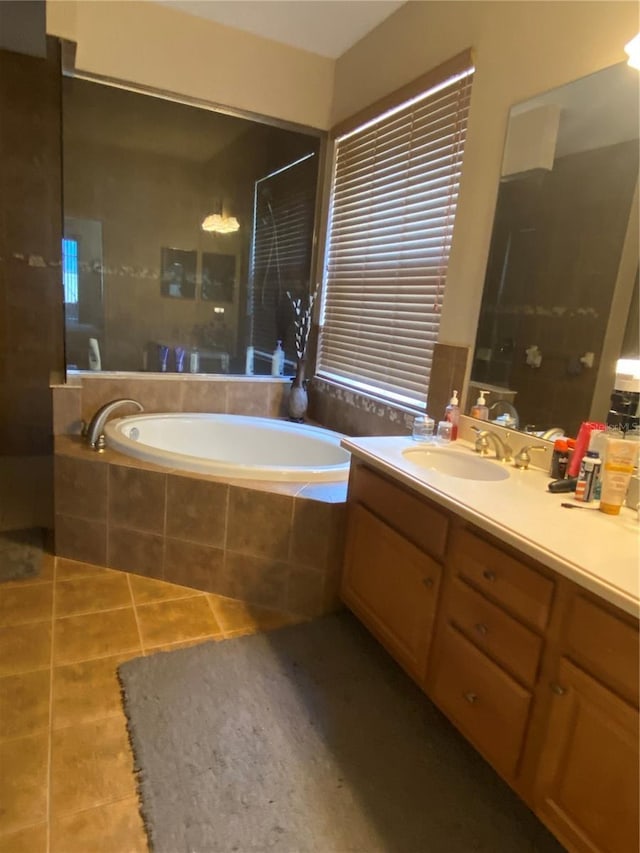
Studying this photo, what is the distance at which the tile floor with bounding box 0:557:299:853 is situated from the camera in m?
1.29

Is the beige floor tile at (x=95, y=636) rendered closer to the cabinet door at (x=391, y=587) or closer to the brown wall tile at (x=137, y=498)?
the brown wall tile at (x=137, y=498)

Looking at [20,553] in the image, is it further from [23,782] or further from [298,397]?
[298,397]

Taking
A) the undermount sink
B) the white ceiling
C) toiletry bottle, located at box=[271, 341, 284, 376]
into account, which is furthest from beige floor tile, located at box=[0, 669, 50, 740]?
the white ceiling

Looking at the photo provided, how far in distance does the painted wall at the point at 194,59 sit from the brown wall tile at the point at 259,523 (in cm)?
234

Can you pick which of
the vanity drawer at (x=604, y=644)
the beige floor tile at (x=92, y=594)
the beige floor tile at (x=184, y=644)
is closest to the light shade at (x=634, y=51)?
the vanity drawer at (x=604, y=644)

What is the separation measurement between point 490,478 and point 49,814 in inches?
61.9

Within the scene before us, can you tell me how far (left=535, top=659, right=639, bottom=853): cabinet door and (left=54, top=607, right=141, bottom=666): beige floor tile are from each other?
140cm

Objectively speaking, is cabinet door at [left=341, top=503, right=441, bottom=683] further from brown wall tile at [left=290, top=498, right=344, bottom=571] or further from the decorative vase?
the decorative vase

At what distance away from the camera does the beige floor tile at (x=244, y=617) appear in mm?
2098

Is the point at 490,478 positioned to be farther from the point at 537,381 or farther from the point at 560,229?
the point at 560,229

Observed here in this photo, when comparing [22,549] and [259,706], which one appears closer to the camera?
[259,706]

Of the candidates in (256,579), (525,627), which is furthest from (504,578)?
(256,579)

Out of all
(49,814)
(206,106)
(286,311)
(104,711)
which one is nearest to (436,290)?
(286,311)

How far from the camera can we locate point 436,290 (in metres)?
2.41
